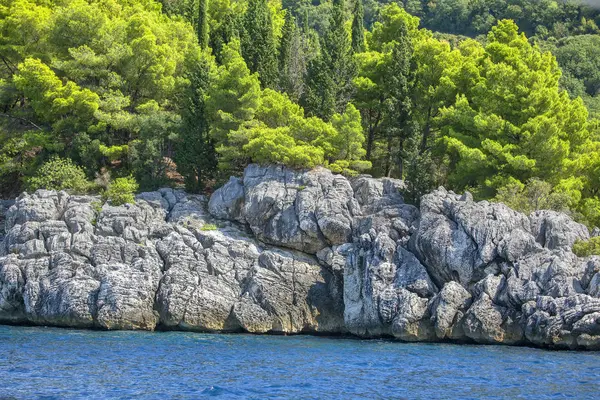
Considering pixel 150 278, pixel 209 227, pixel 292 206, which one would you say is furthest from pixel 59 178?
pixel 292 206

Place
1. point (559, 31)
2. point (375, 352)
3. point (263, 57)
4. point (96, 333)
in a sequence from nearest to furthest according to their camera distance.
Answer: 1. point (375, 352)
2. point (96, 333)
3. point (263, 57)
4. point (559, 31)

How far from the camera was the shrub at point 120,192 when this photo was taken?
160 ft

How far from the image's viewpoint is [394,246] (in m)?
42.8

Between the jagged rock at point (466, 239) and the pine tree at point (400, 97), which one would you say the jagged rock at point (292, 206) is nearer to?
the jagged rock at point (466, 239)

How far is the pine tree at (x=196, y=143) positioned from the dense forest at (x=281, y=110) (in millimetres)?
99

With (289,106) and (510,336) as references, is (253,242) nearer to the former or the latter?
(289,106)

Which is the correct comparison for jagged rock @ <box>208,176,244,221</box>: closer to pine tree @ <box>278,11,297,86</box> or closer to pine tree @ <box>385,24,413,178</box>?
pine tree @ <box>385,24,413,178</box>

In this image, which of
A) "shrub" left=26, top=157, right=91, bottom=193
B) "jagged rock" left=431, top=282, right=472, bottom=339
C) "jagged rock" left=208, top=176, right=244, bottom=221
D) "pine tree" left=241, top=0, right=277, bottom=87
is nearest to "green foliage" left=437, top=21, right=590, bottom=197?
"jagged rock" left=431, top=282, right=472, bottom=339

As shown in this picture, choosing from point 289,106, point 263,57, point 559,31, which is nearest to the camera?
point 289,106

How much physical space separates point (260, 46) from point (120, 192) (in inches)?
697

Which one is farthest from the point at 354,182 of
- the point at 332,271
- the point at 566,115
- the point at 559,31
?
the point at 559,31

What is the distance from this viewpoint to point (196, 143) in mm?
52531

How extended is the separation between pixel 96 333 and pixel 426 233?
16.5 meters

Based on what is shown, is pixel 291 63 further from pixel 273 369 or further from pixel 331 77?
pixel 273 369
